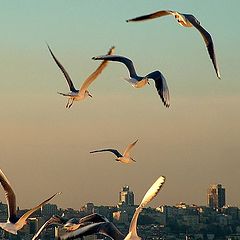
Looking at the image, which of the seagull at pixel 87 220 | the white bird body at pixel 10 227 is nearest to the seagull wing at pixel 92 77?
the white bird body at pixel 10 227

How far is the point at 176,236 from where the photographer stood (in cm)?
9594

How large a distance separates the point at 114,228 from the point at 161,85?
208cm

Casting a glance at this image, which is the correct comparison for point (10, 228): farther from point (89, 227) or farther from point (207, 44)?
point (207, 44)

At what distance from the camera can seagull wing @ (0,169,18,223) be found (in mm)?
18547

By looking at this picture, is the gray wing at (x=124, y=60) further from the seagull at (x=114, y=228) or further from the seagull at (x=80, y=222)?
the seagull at (x=114, y=228)

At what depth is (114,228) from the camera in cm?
1722

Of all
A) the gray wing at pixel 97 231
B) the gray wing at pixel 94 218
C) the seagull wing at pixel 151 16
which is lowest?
the gray wing at pixel 97 231

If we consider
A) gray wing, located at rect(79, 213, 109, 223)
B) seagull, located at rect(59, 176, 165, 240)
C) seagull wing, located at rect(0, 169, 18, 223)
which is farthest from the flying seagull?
seagull wing, located at rect(0, 169, 18, 223)

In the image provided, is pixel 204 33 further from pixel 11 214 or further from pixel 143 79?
pixel 11 214

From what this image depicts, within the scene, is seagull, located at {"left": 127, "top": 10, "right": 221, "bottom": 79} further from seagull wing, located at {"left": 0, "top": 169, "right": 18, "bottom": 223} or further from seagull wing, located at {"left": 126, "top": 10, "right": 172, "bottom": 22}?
seagull wing, located at {"left": 0, "top": 169, "right": 18, "bottom": 223}

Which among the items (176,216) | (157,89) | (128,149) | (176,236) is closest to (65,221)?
(157,89)

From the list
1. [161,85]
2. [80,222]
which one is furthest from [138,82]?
[80,222]

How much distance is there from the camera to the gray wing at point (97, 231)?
663 inches

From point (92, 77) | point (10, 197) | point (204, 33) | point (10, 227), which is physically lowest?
point (10, 227)
